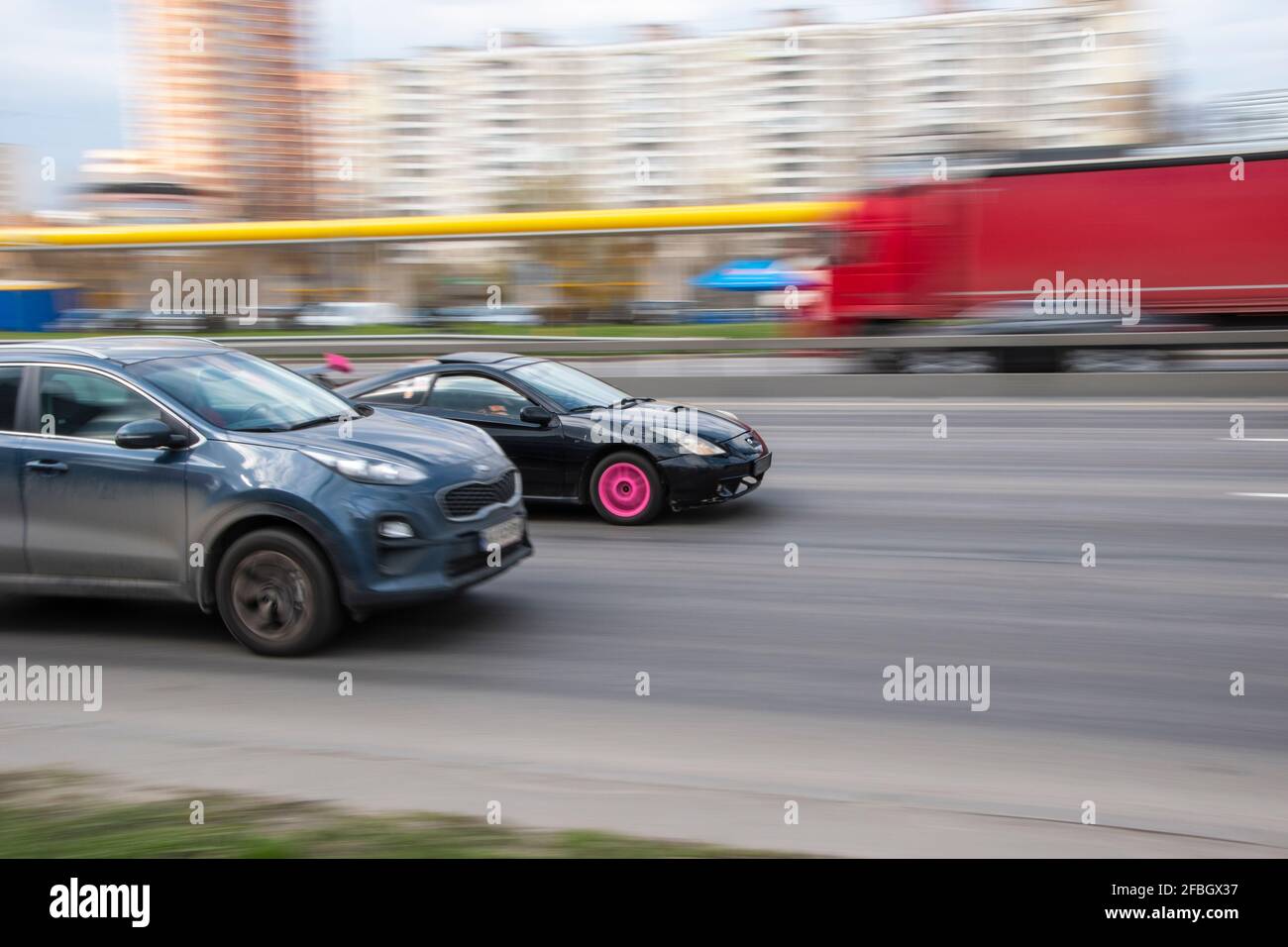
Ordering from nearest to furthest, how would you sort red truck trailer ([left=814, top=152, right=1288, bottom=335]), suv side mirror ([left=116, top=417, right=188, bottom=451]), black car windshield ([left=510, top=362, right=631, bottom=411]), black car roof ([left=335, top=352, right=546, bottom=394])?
1. suv side mirror ([left=116, top=417, right=188, bottom=451])
2. black car windshield ([left=510, top=362, right=631, bottom=411])
3. black car roof ([left=335, top=352, right=546, bottom=394])
4. red truck trailer ([left=814, top=152, right=1288, bottom=335])

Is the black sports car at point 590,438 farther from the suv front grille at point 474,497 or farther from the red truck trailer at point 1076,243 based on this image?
the red truck trailer at point 1076,243

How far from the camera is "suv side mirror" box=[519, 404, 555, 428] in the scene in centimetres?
954

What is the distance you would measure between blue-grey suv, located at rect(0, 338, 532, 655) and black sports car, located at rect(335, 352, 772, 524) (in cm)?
259

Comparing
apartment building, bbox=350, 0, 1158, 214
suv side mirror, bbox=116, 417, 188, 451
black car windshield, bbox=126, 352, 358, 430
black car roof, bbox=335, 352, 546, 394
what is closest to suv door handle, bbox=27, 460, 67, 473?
suv side mirror, bbox=116, 417, 188, 451

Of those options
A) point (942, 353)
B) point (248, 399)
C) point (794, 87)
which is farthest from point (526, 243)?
point (794, 87)

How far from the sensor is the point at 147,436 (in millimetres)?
6250

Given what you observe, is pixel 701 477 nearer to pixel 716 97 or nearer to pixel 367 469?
pixel 367 469

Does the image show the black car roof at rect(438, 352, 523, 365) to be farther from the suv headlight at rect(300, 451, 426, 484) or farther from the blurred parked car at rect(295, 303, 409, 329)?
the blurred parked car at rect(295, 303, 409, 329)

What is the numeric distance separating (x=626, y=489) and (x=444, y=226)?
44.8 ft

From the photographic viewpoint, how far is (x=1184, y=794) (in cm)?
447

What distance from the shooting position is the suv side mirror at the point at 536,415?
9539 millimetres

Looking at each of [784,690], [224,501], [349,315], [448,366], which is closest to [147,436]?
[224,501]
